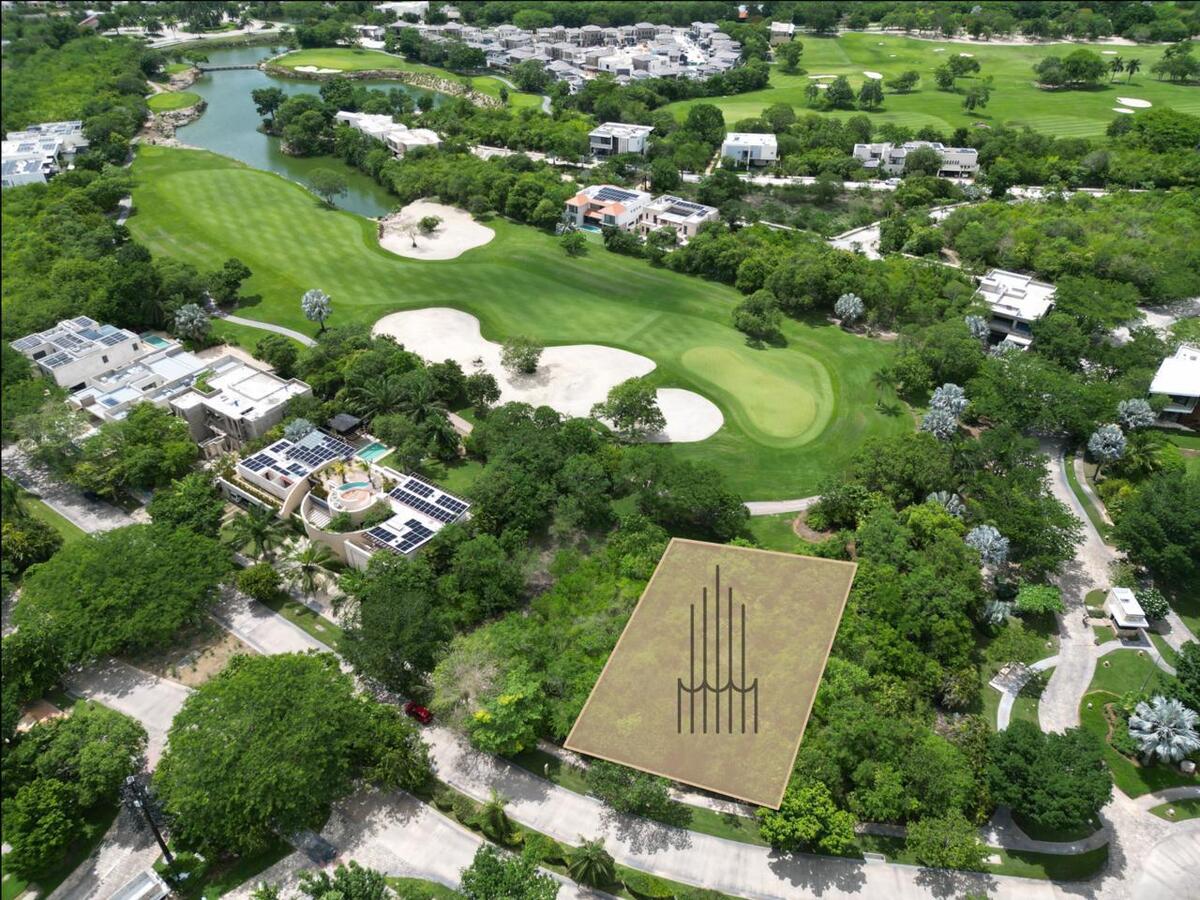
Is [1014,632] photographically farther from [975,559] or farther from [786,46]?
[786,46]

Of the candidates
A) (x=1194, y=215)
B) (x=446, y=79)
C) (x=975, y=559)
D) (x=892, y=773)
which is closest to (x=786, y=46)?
(x=446, y=79)

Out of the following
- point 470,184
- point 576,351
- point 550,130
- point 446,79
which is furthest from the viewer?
point 446,79

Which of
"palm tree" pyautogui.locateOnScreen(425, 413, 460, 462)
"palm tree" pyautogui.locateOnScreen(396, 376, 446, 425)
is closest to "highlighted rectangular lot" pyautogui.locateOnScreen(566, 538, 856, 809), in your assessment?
"palm tree" pyautogui.locateOnScreen(425, 413, 460, 462)

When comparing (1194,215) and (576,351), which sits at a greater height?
(1194,215)

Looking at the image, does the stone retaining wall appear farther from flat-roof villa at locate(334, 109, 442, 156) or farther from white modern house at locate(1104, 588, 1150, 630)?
white modern house at locate(1104, 588, 1150, 630)

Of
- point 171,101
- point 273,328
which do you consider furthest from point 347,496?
point 171,101
